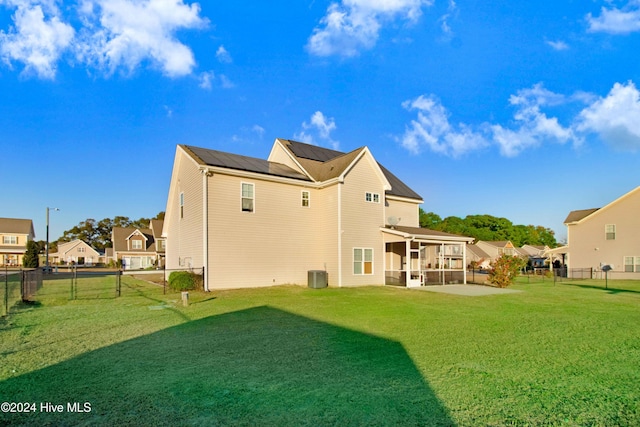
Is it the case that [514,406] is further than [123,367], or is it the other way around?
[123,367]

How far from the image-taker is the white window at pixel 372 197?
2106 centimetres

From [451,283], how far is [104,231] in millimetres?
95017

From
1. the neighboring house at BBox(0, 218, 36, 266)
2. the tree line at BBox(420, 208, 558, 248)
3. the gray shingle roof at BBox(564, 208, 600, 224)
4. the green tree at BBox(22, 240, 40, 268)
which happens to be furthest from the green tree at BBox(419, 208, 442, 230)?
the neighboring house at BBox(0, 218, 36, 266)

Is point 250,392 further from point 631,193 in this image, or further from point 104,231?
point 104,231

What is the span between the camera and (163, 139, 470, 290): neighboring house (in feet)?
57.2

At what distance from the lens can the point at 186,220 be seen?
19.7 m

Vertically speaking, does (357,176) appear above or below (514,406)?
above

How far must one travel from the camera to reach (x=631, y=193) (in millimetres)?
31062

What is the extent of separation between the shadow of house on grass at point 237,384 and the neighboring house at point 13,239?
66.8 meters

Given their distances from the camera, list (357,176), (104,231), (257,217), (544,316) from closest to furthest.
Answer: (544,316)
(257,217)
(357,176)
(104,231)

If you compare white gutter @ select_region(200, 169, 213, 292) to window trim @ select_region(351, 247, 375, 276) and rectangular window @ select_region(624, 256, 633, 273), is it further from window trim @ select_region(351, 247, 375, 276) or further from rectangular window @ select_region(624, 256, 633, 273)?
rectangular window @ select_region(624, 256, 633, 273)

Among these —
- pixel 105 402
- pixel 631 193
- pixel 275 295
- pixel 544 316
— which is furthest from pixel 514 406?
pixel 631 193

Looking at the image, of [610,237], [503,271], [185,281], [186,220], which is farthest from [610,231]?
[185,281]

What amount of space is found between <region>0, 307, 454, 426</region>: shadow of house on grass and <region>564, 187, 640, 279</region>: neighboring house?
34302mm
